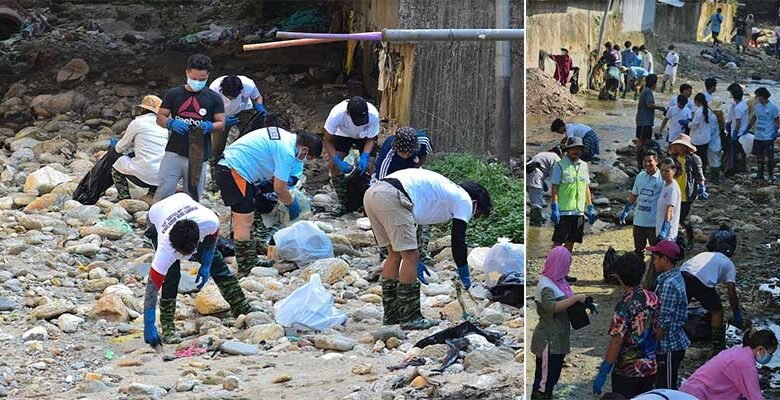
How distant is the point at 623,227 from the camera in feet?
14.8

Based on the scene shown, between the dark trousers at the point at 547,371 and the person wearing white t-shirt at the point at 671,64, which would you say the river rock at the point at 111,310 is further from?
the person wearing white t-shirt at the point at 671,64

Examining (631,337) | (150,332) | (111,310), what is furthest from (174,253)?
(631,337)

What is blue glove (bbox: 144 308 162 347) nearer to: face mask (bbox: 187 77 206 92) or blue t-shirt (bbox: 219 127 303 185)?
blue t-shirt (bbox: 219 127 303 185)

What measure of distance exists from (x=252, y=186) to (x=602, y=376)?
12.8 ft

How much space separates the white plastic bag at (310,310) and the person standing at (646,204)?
10.3 feet

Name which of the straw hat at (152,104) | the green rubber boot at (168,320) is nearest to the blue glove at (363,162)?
the straw hat at (152,104)

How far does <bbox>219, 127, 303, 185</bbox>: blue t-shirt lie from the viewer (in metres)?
7.99

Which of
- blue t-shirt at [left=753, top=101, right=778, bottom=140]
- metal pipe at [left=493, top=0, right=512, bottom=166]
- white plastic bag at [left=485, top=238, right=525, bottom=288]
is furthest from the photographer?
metal pipe at [left=493, top=0, right=512, bottom=166]

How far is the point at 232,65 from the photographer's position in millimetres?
14836

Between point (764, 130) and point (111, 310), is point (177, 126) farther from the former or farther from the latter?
point (764, 130)

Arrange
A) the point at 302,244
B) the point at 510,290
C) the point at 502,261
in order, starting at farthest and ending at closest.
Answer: the point at 302,244 → the point at 502,261 → the point at 510,290

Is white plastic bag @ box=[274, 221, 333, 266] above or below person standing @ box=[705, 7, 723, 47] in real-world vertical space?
below

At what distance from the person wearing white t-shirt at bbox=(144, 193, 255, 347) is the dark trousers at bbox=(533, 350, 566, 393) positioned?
8.60ft

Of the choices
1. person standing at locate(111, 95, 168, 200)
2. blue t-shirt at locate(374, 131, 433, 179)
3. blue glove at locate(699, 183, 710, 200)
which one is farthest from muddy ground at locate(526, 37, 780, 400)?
person standing at locate(111, 95, 168, 200)
